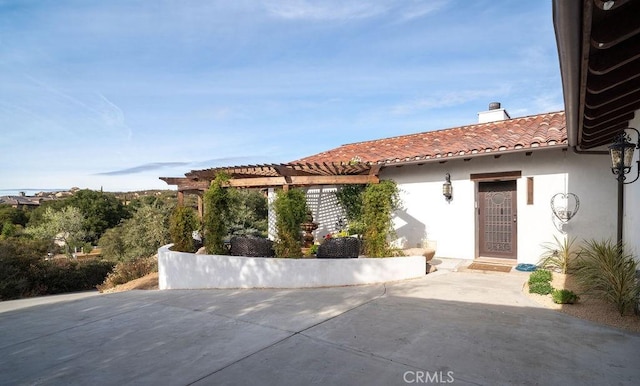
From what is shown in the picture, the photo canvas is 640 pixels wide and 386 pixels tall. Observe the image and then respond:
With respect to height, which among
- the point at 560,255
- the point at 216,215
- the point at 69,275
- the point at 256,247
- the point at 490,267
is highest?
the point at 216,215

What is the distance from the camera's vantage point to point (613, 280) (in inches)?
197

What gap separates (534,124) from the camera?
10.1 metres

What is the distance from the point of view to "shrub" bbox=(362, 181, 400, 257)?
309 inches

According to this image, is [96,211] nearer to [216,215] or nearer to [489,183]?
[216,215]

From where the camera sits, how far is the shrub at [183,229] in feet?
32.7

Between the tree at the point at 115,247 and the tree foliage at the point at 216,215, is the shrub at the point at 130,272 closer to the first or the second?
the tree foliage at the point at 216,215

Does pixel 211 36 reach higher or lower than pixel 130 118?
higher

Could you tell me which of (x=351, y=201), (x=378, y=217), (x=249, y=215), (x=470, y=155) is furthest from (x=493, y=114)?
(x=249, y=215)

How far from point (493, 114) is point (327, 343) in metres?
11.7

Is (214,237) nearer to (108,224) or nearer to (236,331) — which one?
(236,331)

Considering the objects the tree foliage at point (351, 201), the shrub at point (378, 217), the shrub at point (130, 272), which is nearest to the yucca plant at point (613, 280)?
the shrub at point (378, 217)

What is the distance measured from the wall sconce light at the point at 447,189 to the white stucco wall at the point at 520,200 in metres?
0.13

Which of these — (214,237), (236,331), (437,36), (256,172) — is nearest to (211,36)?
(256,172)

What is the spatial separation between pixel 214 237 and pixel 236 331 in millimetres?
4582
